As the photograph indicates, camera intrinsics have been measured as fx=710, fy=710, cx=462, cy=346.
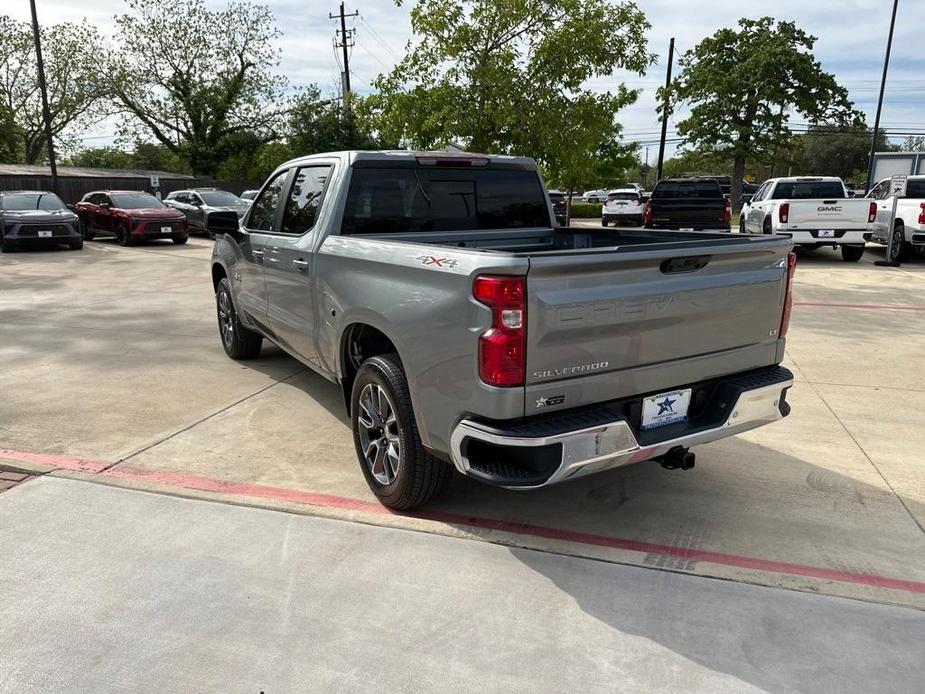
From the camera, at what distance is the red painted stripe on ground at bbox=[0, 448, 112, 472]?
14.4 feet

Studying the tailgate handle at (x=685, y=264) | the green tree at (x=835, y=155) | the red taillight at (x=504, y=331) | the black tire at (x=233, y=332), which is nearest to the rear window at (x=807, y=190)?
the black tire at (x=233, y=332)

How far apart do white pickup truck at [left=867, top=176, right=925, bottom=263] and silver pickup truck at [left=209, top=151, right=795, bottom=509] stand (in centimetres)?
1268

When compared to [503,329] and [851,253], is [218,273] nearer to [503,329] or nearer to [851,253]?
[503,329]

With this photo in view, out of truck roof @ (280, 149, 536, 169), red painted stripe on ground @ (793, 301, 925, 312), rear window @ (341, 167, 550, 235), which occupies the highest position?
truck roof @ (280, 149, 536, 169)

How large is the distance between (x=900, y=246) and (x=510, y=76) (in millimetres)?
9549

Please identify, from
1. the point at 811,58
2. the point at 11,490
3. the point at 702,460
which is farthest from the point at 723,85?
the point at 11,490

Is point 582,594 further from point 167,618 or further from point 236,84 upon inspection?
point 236,84

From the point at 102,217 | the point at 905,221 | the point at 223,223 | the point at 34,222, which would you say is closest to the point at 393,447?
the point at 223,223

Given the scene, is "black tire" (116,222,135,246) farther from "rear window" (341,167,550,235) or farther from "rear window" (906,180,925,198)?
"rear window" (906,180,925,198)

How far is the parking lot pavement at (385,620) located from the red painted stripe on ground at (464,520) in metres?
0.21

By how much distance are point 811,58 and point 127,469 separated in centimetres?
3676

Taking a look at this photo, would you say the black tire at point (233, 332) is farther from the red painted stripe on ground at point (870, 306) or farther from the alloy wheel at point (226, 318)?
the red painted stripe on ground at point (870, 306)

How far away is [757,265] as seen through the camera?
3621mm

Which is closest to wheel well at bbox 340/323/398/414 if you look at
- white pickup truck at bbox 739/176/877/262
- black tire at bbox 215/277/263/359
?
black tire at bbox 215/277/263/359
